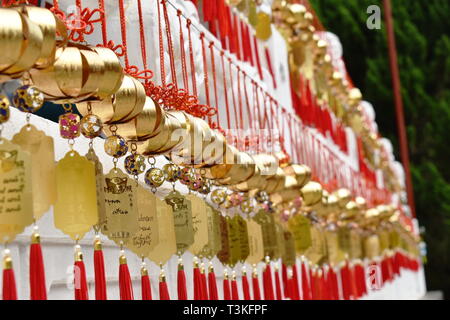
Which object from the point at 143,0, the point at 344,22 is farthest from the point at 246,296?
the point at 344,22

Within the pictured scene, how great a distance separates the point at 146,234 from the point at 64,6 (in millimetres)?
508

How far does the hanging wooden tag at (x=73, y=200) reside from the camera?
1033mm

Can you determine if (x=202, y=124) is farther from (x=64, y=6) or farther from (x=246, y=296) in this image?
(x=246, y=296)

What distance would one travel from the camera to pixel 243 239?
171 cm

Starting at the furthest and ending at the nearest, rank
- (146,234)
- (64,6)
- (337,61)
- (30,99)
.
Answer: (337,61)
(64,6)
(146,234)
(30,99)

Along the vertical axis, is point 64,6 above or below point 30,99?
above

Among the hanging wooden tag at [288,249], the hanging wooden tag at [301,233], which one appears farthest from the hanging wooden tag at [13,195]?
the hanging wooden tag at [301,233]

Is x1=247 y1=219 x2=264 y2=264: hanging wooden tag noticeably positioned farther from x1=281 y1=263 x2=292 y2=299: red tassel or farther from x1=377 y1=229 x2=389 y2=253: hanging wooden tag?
x1=377 y1=229 x2=389 y2=253: hanging wooden tag

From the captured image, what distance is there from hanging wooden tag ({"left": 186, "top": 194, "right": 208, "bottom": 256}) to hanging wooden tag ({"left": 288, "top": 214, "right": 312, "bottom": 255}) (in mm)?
795

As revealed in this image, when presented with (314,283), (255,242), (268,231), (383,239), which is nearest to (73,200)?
(255,242)

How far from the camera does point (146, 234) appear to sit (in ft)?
4.09

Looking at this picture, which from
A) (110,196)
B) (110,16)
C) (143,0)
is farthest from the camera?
(143,0)

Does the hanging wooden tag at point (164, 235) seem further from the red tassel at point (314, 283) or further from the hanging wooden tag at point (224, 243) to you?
the red tassel at point (314, 283)

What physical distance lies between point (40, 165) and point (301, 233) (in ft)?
4.56
